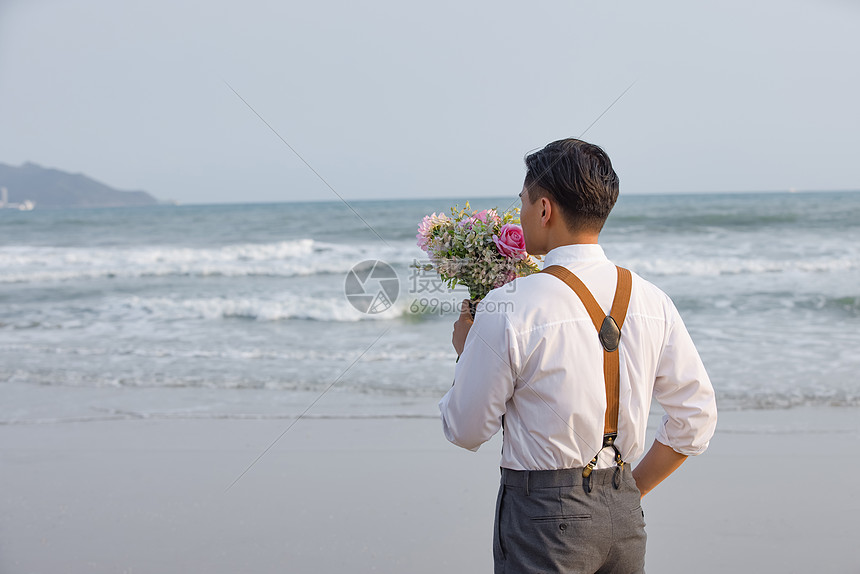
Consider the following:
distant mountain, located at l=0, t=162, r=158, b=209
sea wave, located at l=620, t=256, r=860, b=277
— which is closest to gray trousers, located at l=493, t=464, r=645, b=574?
sea wave, located at l=620, t=256, r=860, b=277

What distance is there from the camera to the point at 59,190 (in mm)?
63031

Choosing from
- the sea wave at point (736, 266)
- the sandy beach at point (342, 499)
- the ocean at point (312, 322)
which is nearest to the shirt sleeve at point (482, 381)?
the ocean at point (312, 322)

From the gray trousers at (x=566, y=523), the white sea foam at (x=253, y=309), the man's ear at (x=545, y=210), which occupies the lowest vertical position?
the white sea foam at (x=253, y=309)

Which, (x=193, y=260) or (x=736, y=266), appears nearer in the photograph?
(x=736, y=266)

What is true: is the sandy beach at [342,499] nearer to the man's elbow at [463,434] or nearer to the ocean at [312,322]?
the ocean at [312,322]

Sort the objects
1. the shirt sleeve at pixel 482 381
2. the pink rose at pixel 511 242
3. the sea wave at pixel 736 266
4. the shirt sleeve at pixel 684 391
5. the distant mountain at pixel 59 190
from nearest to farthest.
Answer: the shirt sleeve at pixel 482 381 < the shirt sleeve at pixel 684 391 < the pink rose at pixel 511 242 < the sea wave at pixel 736 266 < the distant mountain at pixel 59 190

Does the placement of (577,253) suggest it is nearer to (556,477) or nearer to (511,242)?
(511,242)

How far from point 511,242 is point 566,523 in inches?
30.2

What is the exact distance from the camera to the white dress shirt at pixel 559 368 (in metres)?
1.36

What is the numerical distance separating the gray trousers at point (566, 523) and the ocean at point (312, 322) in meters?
0.92

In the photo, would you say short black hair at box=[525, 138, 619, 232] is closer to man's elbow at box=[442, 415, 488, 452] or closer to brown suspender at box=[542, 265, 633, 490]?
brown suspender at box=[542, 265, 633, 490]

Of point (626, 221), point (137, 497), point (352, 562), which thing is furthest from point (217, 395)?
point (626, 221)

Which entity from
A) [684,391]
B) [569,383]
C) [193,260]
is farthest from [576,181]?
[193,260]

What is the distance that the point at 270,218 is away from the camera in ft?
99.5
